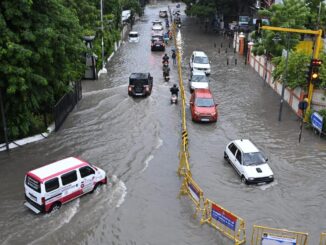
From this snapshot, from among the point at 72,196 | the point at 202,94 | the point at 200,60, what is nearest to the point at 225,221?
the point at 72,196

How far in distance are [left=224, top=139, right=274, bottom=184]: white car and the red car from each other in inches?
226

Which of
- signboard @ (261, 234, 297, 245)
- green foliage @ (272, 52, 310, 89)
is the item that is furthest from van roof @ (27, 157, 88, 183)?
green foliage @ (272, 52, 310, 89)

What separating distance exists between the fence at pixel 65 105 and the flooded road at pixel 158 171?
44 cm

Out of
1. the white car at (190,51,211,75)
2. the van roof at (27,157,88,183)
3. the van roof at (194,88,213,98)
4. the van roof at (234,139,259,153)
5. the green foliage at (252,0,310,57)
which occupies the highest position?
the green foliage at (252,0,310,57)

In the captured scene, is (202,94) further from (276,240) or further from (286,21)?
(276,240)

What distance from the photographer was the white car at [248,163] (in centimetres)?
1814

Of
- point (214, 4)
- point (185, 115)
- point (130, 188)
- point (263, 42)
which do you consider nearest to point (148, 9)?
point (214, 4)

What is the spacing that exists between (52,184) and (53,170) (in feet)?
2.12

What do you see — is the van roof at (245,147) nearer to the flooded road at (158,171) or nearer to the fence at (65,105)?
the flooded road at (158,171)

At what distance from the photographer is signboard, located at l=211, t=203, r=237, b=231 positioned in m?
13.8

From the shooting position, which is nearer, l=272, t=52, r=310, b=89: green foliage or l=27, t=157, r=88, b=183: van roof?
l=27, t=157, r=88, b=183: van roof

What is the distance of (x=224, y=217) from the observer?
Answer: 559 inches

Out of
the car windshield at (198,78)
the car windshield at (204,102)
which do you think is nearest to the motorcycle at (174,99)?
the car windshield at (204,102)

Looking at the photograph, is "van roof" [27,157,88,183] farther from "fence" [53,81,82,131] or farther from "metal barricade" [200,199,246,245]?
"fence" [53,81,82,131]
